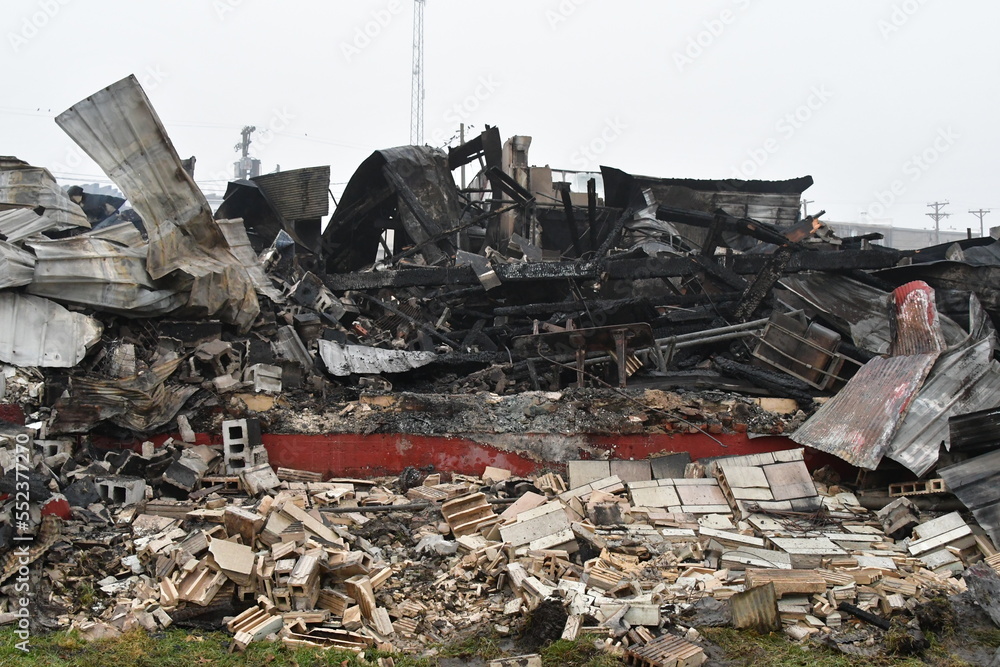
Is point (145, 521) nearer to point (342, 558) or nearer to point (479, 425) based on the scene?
point (342, 558)

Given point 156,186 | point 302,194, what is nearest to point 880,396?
point 156,186

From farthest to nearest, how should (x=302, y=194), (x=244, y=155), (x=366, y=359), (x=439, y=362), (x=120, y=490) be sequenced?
(x=244, y=155)
(x=302, y=194)
(x=439, y=362)
(x=366, y=359)
(x=120, y=490)

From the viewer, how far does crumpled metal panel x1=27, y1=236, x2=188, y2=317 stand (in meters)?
9.13

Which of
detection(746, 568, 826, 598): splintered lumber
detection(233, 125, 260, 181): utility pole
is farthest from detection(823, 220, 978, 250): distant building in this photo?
detection(746, 568, 826, 598): splintered lumber

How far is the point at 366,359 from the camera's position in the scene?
11172 mm

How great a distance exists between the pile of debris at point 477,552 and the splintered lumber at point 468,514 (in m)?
0.02

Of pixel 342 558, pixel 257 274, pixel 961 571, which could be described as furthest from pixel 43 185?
pixel 961 571

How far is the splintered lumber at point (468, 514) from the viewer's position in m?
7.77

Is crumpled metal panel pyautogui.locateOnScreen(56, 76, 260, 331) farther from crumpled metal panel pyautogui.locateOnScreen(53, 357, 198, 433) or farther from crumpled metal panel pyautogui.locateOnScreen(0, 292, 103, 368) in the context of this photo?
crumpled metal panel pyautogui.locateOnScreen(53, 357, 198, 433)

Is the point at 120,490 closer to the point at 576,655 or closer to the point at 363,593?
the point at 363,593

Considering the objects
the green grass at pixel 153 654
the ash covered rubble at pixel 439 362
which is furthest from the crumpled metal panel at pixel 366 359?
the green grass at pixel 153 654

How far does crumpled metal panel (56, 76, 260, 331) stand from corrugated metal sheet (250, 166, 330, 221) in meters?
4.78

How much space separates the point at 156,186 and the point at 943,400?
10524 millimetres

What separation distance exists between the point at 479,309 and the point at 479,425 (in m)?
3.92
